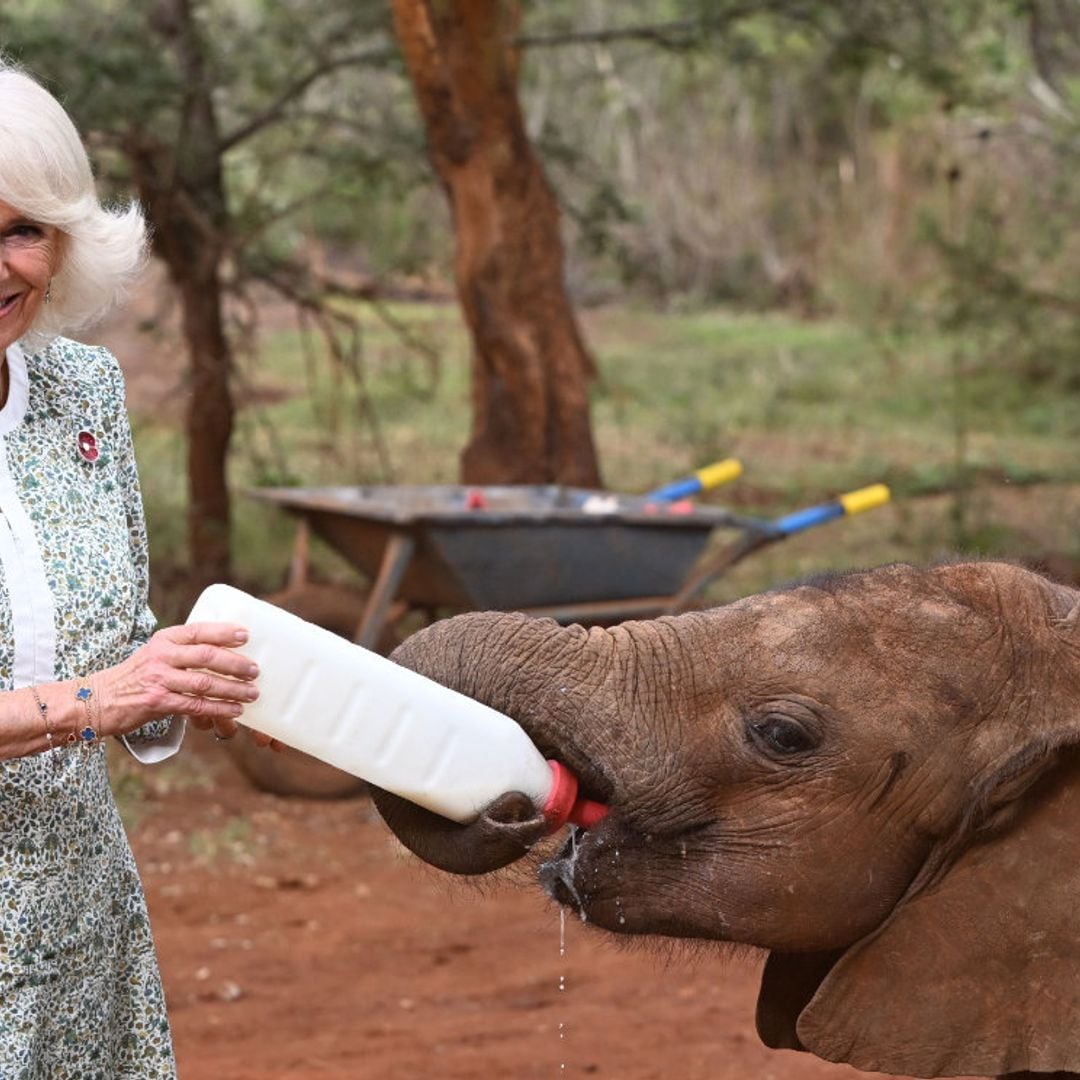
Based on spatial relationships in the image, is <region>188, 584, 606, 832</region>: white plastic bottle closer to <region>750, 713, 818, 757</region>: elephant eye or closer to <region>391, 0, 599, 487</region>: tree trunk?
<region>750, 713, 818, 757</region>: elephant eye

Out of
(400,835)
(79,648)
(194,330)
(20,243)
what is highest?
(20,243)

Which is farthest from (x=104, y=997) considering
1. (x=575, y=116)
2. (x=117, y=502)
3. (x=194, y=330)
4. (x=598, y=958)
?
(x=575, y=116)

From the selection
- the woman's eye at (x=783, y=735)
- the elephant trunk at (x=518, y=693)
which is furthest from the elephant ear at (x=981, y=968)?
the elephant trunk at (x=518, y=693)

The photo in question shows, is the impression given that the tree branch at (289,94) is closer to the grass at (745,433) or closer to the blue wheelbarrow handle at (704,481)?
the grass at (745,433)

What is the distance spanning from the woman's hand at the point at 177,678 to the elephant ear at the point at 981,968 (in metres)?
1.17

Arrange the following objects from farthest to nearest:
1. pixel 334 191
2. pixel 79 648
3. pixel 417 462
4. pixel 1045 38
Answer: pixel 1045 38
pixel 417 462
pixel 334 191
pixel 79 648

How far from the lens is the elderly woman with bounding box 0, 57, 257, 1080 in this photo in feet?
9.21

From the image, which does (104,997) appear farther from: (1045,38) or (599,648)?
(1045,38)

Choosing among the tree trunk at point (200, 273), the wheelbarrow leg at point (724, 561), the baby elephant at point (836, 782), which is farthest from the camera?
the tree trunk at point (200, 273)

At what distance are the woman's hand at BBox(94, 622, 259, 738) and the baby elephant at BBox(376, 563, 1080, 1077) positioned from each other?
48cm

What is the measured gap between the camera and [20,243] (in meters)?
3.01

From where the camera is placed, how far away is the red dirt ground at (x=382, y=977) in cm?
561

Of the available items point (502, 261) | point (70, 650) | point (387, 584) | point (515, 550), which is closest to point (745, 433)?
point (502, 261)

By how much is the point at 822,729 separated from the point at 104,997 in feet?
4.16
